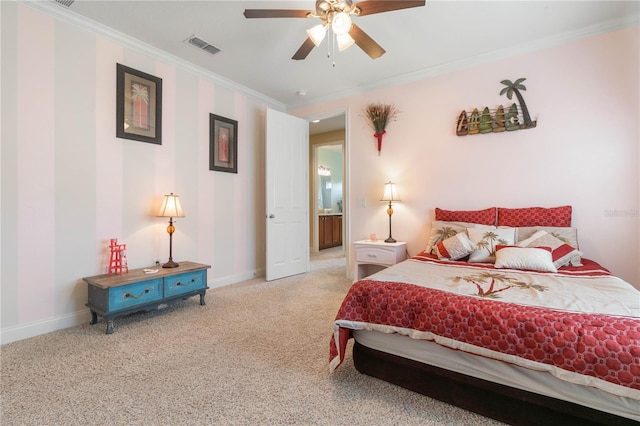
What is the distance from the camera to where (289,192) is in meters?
4.47

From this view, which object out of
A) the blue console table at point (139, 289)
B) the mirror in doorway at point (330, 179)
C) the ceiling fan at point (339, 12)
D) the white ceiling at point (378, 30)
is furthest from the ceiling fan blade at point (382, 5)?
the mirror in doorway at point (330, 179)

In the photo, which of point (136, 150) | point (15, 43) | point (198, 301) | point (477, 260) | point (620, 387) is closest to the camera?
point (620, 387)

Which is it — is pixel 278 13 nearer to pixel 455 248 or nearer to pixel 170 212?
pixel 170 212

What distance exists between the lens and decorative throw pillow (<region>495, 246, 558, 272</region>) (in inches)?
86.7

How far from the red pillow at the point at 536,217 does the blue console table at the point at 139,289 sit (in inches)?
125

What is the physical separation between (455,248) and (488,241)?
0.29m

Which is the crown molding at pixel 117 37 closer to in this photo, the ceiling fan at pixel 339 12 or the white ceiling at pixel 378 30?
the white ceiling at pixel 378 30

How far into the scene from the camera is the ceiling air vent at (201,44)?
118 inches

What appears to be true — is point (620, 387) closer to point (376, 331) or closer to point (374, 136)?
point (376, 331)

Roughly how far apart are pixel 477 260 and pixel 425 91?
2.19m

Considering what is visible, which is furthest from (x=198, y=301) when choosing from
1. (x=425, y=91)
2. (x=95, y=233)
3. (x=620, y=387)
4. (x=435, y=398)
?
(x=425, y=91)

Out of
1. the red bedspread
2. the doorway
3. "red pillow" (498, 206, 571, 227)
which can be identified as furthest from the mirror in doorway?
the red bedspread

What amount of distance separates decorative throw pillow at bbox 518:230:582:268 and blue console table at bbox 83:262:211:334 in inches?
124

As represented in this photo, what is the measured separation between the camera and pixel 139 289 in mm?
2674
